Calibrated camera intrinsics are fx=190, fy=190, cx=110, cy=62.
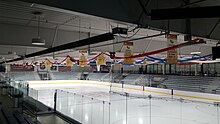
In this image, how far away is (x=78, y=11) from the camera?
140 inches

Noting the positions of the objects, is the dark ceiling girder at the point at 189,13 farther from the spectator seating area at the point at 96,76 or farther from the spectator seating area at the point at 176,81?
the spectator seating area at the point at 96,76

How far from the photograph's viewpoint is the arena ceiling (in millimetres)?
3665

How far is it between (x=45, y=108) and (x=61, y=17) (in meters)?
5.81

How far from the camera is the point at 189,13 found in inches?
112

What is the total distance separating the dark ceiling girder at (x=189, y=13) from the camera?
2.63m

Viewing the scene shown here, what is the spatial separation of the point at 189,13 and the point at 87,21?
15.0 ft

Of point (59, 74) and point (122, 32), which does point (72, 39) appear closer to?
point (122, 32)

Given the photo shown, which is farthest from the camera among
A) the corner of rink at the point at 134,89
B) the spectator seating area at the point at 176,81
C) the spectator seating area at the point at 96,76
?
the spectator seating area at the point at 96,76

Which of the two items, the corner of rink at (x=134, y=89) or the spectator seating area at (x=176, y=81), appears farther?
the spectator seating area at (x=176, y=81)

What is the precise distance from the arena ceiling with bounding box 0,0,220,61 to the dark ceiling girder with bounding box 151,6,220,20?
1.15 meters

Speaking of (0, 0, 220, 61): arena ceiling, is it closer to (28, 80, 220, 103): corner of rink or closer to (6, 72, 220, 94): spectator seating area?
(28, 80, 220, 103): corner of rink

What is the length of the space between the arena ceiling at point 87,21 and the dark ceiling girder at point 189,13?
115 cm

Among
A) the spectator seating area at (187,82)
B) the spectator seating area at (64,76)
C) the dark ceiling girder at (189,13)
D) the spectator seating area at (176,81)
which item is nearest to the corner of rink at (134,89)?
the spectator seating area at (176,81)

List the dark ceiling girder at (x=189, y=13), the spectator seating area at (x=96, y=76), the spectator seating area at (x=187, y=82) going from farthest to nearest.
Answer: the spectator seating area at (x=96, y=76) < the spectator seating area at (x=187, y=82) < the dark ceiling girder at (x=189, y=13)
